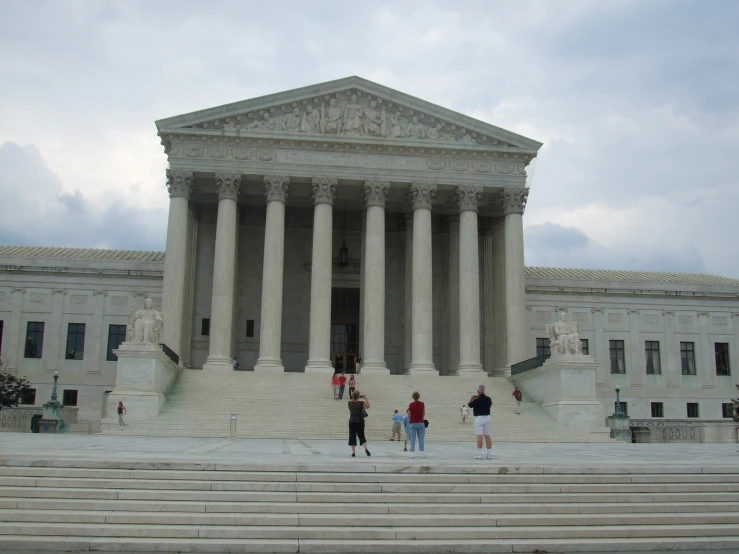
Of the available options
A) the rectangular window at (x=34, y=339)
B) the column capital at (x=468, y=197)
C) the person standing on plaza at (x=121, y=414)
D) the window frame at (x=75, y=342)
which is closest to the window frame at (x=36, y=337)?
the rectangular window at (x=34, y=339)

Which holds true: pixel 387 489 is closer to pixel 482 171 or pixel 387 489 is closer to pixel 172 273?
pixel 172 273

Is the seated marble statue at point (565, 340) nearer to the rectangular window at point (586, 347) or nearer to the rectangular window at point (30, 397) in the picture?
the rectangular window at point (586, 347)

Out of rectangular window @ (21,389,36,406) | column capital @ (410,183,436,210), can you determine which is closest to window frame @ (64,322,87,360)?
rectangular window @ (21,389,36,406)

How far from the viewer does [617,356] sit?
188 ft

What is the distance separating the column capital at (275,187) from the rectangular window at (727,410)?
116 feet

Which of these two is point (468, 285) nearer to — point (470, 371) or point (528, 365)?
point (470, 371)

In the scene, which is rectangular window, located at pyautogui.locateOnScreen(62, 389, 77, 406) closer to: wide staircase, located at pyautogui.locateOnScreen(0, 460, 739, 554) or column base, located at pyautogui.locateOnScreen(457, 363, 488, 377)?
column base, located at pyautogui.locateOnScreen(457, 363, 488, 377)

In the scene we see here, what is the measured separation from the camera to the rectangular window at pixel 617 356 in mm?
56844

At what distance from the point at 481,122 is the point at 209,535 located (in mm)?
39459

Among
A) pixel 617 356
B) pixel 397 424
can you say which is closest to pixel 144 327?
pixel 397 424

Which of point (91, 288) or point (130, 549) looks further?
point (91, 288)

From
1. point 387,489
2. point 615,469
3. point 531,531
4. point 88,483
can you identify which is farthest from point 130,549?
point 615,469

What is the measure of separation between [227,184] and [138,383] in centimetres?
1459

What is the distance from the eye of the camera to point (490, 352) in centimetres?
5209
